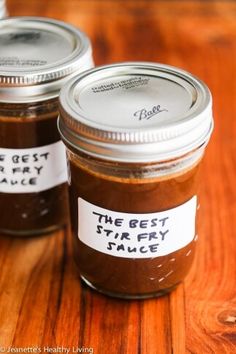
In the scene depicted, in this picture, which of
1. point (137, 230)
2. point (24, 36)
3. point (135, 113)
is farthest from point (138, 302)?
point (24, 36)

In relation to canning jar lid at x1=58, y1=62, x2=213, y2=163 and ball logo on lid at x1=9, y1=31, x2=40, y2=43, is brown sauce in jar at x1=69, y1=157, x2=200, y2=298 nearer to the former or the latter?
canning jar lid at x1=58, y1=62, x2=213, y2=163

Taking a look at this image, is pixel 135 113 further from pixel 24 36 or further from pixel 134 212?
pixel 24 36

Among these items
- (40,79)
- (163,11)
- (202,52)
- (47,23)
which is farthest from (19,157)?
(163,11)

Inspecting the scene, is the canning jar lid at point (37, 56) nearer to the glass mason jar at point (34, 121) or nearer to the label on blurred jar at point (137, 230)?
the glass mason jar at point (34, 121)

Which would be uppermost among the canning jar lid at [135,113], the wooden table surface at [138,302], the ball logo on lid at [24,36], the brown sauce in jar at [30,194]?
the canning jar lid at [135,113]

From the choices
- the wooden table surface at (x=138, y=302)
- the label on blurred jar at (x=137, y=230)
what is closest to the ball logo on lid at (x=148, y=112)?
the label on blurred jar at (x=137, y=230)

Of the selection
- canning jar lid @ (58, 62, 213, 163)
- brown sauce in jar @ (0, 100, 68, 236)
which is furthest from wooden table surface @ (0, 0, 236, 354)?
canning jar lid @ (58, 62, 213, 163)

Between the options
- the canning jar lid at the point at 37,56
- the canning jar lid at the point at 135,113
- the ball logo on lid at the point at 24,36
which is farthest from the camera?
the ball logo on lid at the point at 24,36
